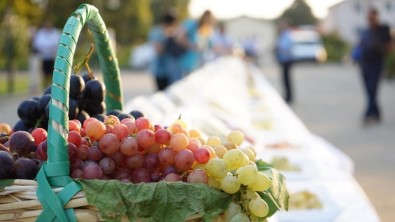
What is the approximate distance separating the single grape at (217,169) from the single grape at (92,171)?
11.0 inches

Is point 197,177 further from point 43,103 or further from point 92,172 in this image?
point 43,103

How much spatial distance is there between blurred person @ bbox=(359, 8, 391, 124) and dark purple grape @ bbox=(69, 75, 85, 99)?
8.22 m

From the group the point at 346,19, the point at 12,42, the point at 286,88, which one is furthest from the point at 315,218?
the point at 346,19

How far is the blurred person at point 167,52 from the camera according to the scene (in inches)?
367

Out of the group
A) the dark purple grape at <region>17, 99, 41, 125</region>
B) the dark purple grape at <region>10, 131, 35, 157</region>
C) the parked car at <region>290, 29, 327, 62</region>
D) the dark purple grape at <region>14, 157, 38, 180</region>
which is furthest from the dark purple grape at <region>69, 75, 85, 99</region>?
the parked car at <region>290, 29, 327, 62</region>

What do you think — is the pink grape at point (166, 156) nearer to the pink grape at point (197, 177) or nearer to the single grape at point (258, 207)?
the pink grape at point (197, 177)

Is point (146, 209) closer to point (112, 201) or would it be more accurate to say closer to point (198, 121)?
point (112, 201)

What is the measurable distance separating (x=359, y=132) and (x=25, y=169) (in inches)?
333

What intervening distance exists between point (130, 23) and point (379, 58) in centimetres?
4336

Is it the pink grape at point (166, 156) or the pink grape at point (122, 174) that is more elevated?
the pink grape at point (166, 156)

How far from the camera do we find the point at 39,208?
1.51 m

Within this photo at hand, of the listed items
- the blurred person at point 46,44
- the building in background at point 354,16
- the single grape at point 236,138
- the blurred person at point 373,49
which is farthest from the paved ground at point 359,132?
the blurred person at point 46,44

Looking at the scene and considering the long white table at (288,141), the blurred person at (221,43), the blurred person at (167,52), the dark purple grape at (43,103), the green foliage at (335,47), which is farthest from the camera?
the green foliage at (335,47)

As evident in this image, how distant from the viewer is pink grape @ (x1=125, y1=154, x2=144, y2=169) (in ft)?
5.41
